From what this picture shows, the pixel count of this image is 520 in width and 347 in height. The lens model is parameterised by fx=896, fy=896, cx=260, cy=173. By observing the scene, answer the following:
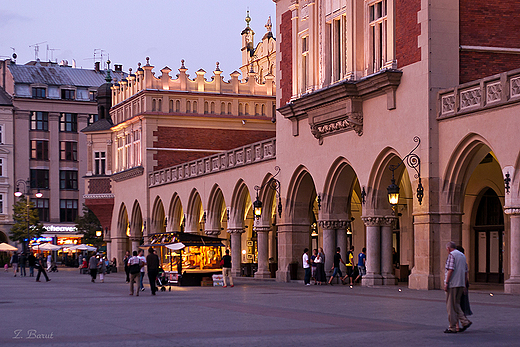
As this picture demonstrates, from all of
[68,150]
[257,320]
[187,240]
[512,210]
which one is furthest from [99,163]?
[257,320]

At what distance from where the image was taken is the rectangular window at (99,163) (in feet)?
197

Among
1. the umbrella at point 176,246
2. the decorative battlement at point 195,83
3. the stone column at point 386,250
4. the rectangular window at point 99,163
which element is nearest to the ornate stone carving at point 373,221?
the stone column at point 386,250

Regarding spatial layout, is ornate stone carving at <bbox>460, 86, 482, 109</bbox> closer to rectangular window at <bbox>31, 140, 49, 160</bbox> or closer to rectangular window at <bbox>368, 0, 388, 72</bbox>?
rectangular window at <bbox>368, 0, 388, 72</bbox>

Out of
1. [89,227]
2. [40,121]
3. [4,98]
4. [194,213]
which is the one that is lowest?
[89,227]

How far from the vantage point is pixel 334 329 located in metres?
14.5

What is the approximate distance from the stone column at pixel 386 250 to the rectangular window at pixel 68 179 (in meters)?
67.5

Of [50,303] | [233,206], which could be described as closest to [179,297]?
[50,303]

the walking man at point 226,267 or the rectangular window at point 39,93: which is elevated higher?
the rectangular window at point 39,93

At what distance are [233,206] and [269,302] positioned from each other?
1975 centimetres

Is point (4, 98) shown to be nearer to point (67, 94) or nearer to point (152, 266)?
point (67, 94)

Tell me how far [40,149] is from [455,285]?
265ft

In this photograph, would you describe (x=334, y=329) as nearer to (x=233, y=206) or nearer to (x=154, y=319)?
(x=154, y=319)

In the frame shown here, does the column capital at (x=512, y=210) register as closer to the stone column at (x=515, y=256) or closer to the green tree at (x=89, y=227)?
the stone column at (x=515, y=256)

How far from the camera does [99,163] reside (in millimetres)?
60125
